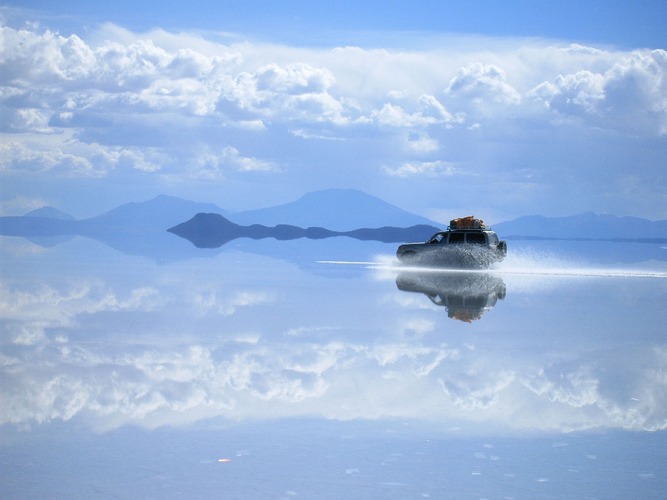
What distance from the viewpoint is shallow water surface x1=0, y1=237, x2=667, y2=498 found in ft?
28.3

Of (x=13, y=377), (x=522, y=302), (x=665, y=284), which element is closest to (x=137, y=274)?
(x=522, y=302)

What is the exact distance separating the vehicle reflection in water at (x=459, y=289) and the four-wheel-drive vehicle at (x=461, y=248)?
1.83 meters

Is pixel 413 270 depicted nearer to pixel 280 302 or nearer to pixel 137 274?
pixel 137 274

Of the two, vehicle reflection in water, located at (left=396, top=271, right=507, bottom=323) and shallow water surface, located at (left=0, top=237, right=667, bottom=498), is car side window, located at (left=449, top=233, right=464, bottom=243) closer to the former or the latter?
vehicle reflection in water, located at (left=396, top=271, right=507, bottom=323)

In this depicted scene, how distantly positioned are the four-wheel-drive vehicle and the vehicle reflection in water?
72.1 inches

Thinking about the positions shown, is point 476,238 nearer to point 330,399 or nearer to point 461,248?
point 461,248

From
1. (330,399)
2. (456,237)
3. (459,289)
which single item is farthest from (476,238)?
(330,399)

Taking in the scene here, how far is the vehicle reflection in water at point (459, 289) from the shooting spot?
24.0 meters

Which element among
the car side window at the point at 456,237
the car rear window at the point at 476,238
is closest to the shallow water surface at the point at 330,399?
the car rear window at the point at 476,238

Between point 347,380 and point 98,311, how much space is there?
35.6ft

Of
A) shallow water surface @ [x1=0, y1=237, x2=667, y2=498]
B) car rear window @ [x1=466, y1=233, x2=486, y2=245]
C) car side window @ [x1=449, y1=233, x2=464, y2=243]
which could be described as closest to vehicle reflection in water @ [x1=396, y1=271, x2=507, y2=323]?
shallow water surface @ [x1=0, y1=237, x2=667, y2=498]

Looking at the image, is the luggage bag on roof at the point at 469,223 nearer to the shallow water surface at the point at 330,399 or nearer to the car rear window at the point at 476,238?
the car rear window at the point at 476,238

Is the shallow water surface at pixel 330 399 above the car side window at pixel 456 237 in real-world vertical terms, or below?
below

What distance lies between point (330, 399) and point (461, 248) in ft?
102
